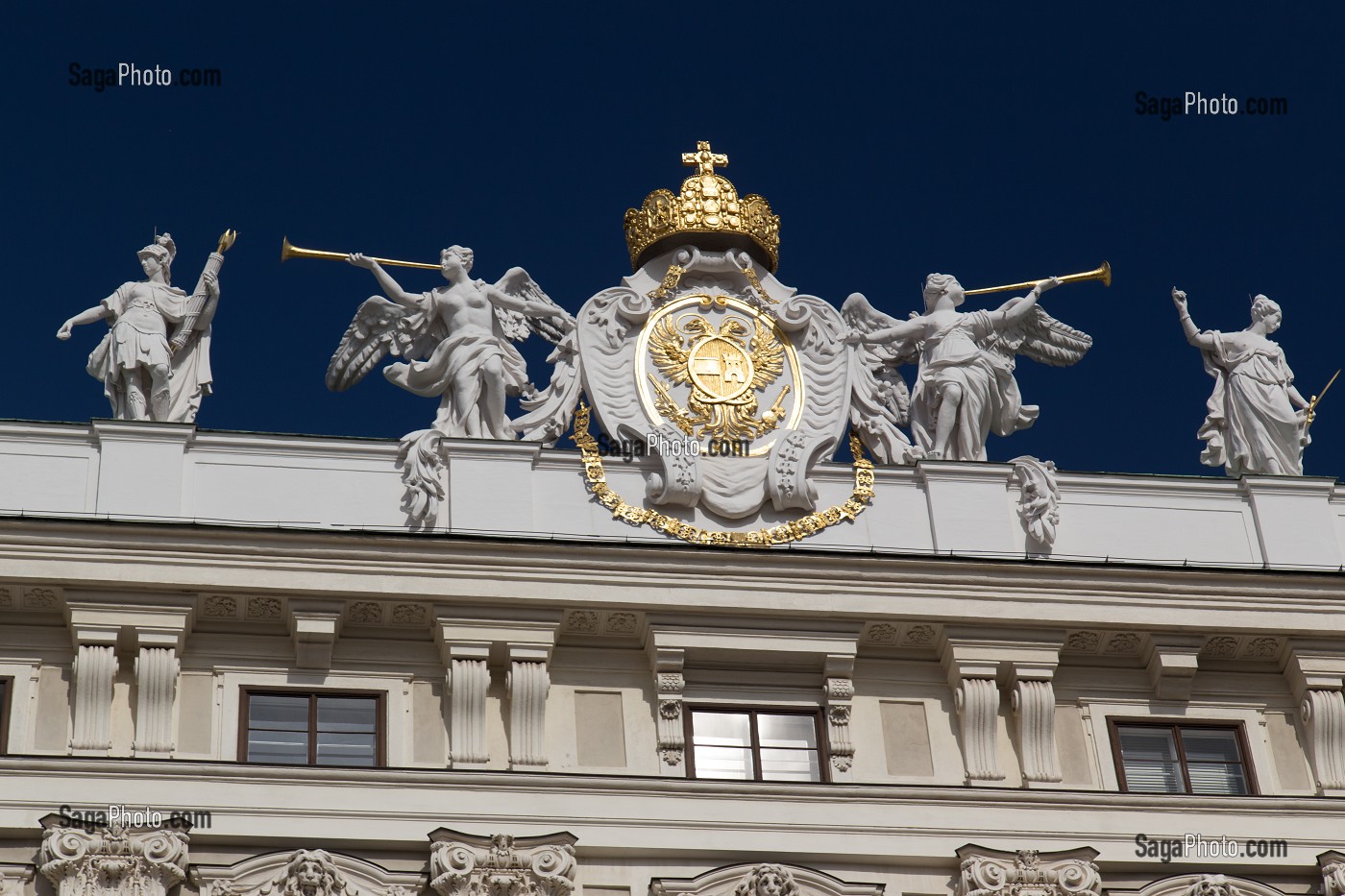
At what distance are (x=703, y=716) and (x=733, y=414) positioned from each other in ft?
9.10

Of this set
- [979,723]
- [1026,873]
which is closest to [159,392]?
[979,723]

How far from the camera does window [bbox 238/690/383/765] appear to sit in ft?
69.7

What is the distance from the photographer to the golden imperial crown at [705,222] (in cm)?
2453

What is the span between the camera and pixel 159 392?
2297 centimetres

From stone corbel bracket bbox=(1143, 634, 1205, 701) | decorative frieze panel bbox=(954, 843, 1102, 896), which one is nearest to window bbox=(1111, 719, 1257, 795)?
stone corbel bracket bbox=(1143, 634, 1205, 701)

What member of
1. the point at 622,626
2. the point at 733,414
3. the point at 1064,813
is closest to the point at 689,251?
the point at 733,414

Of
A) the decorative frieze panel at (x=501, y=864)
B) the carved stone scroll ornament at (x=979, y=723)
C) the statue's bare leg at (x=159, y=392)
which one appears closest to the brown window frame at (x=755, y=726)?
the carved stone scroll ornament at (x=979, y=723)

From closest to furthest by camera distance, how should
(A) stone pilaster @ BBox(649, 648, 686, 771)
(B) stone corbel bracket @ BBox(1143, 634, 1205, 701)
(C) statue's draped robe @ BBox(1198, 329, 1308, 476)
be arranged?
1. (A) stone pilaster @ BBox(649, 648, 686, 771)
2. (B) stone corbel bracket @ BBox(1143, 634, 1205, 701)
3. (C) statue's draped robe @ BBox(1198, 329, 1308, 476)

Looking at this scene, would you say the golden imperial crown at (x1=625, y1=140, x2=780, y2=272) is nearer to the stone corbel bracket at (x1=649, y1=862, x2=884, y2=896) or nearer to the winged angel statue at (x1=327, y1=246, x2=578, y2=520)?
the winged angel statue at (x1=327, y1=246, x2=578, y2=520)

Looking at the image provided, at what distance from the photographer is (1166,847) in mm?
21438

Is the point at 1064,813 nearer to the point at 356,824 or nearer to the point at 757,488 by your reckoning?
the point at 757,488

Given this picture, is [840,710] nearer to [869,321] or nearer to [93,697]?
[869,321]

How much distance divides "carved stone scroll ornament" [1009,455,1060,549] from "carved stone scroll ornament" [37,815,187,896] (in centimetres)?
736

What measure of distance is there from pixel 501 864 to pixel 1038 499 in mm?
5677
